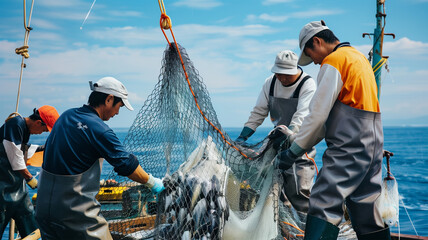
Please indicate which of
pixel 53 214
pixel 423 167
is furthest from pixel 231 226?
pixel 423 167

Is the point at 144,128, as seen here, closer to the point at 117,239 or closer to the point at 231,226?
the point at 117,239

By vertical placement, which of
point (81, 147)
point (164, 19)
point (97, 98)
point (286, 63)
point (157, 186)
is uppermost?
point (164, 19)

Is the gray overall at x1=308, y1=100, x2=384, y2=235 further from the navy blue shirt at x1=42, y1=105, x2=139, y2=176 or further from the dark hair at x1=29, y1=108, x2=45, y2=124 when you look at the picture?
the dark hair at x1=29, y1=108, x2=45, y2=124

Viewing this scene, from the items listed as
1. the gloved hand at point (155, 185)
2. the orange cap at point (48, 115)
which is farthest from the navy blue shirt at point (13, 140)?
the gloved hand at point (155, 185)

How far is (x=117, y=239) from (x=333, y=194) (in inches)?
77.8

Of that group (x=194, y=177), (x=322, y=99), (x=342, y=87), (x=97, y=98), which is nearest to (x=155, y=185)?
(x=194, y=177)

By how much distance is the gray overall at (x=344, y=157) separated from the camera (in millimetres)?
2846

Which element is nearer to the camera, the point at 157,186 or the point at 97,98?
the point at 97,98

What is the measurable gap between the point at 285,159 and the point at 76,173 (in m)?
1.63

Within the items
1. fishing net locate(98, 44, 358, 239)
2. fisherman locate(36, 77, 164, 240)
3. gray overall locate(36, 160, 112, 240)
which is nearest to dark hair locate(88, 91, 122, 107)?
fisherman locate(36, 77, 164, 240)

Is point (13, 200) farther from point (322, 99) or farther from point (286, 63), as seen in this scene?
point (322, 99)

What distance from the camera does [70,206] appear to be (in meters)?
2.80

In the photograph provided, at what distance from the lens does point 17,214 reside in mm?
4781

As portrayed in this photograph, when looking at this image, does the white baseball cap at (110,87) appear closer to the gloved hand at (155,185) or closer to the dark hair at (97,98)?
the dark hair at (97,98)
